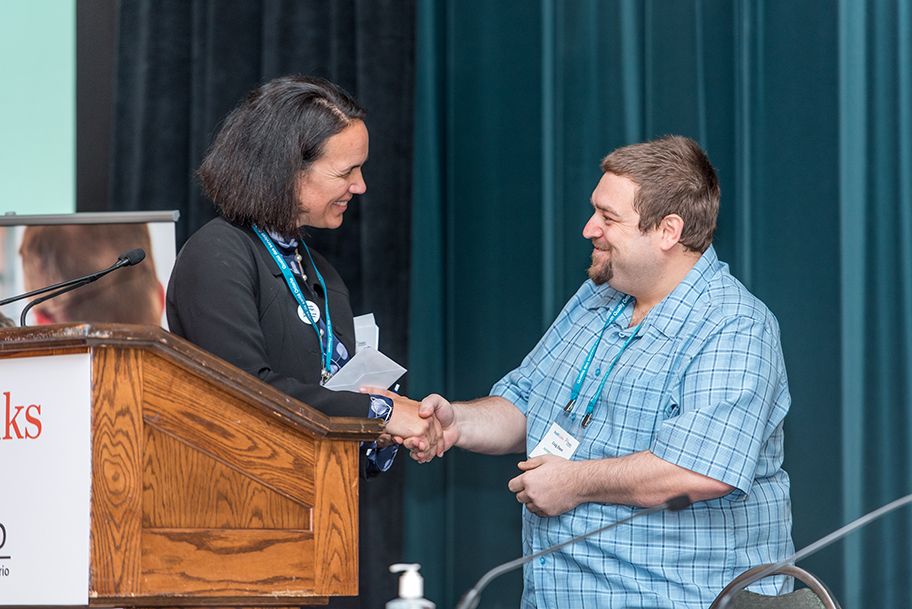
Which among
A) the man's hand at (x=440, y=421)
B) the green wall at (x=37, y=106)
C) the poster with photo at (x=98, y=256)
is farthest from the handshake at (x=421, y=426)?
the green wall at (x=37, y=106)

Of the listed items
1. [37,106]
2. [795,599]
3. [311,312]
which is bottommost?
[795,599]

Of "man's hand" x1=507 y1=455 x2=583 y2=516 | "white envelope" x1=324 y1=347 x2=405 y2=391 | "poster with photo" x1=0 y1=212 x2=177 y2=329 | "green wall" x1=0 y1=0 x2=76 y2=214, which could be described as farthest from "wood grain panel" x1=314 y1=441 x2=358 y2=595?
"green wall" x1=0 y1=0 x2=76 y2=214

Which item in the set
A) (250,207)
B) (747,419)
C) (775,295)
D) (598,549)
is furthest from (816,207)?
(250,207)

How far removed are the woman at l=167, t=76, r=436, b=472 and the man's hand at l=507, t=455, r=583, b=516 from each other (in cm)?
27

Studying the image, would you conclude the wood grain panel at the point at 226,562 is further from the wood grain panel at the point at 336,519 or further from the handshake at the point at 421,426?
the handshake at the point at 421,426

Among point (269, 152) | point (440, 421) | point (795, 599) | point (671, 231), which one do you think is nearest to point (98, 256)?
point (269, 152)

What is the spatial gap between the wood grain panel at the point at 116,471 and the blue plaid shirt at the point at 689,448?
1059 millimetres

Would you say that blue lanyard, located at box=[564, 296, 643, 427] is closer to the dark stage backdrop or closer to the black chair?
the black chair

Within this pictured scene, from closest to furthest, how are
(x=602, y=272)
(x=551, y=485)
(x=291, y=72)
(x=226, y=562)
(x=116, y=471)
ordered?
1. (x=116, y=471)
2. (x=226, y=562)
3. (x=551, y=485)
4. (x=602, y=272)
5. (x=291, y=72)

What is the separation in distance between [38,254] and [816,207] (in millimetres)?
2170

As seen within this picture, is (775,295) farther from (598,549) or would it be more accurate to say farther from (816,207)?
(598,549)

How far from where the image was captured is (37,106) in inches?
157

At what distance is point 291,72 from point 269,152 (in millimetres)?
1532

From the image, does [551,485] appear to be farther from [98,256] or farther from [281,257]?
→ [98,256]
